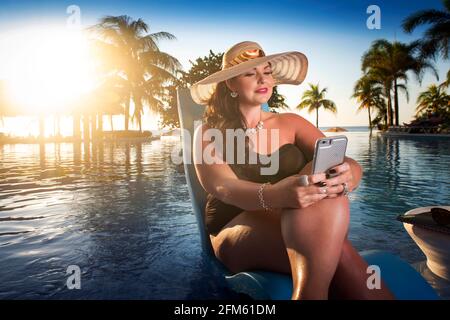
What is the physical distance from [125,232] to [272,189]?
3.00 meters

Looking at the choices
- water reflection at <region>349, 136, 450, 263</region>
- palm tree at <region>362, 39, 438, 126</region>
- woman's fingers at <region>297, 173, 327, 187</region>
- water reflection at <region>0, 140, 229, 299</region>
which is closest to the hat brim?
woman's fingers at <region>297, 173, 327, 187</region>

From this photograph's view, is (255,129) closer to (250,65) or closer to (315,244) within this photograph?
(250,65)

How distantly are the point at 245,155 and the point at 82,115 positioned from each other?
1220 inches

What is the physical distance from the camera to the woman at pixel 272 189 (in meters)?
1.60

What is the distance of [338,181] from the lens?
1667mm

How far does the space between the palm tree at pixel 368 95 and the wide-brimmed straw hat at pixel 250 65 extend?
1633 inches

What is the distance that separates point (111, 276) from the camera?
9.63 feet

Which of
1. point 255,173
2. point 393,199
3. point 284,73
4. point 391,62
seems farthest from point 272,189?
point 391,62

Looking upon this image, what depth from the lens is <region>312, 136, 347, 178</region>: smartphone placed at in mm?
1610

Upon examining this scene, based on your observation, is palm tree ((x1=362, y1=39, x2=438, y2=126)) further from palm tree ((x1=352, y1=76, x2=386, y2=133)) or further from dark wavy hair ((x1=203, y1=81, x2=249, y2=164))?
dark wavy hair ((x1=203, y1=81, x2=249, y2=164))

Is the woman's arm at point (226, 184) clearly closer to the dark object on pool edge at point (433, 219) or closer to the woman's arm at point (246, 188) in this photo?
the woman's arm at point (246, 188)

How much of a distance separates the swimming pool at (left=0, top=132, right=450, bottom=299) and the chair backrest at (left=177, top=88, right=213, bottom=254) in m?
0.25

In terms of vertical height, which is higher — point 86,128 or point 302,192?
point 86,128
